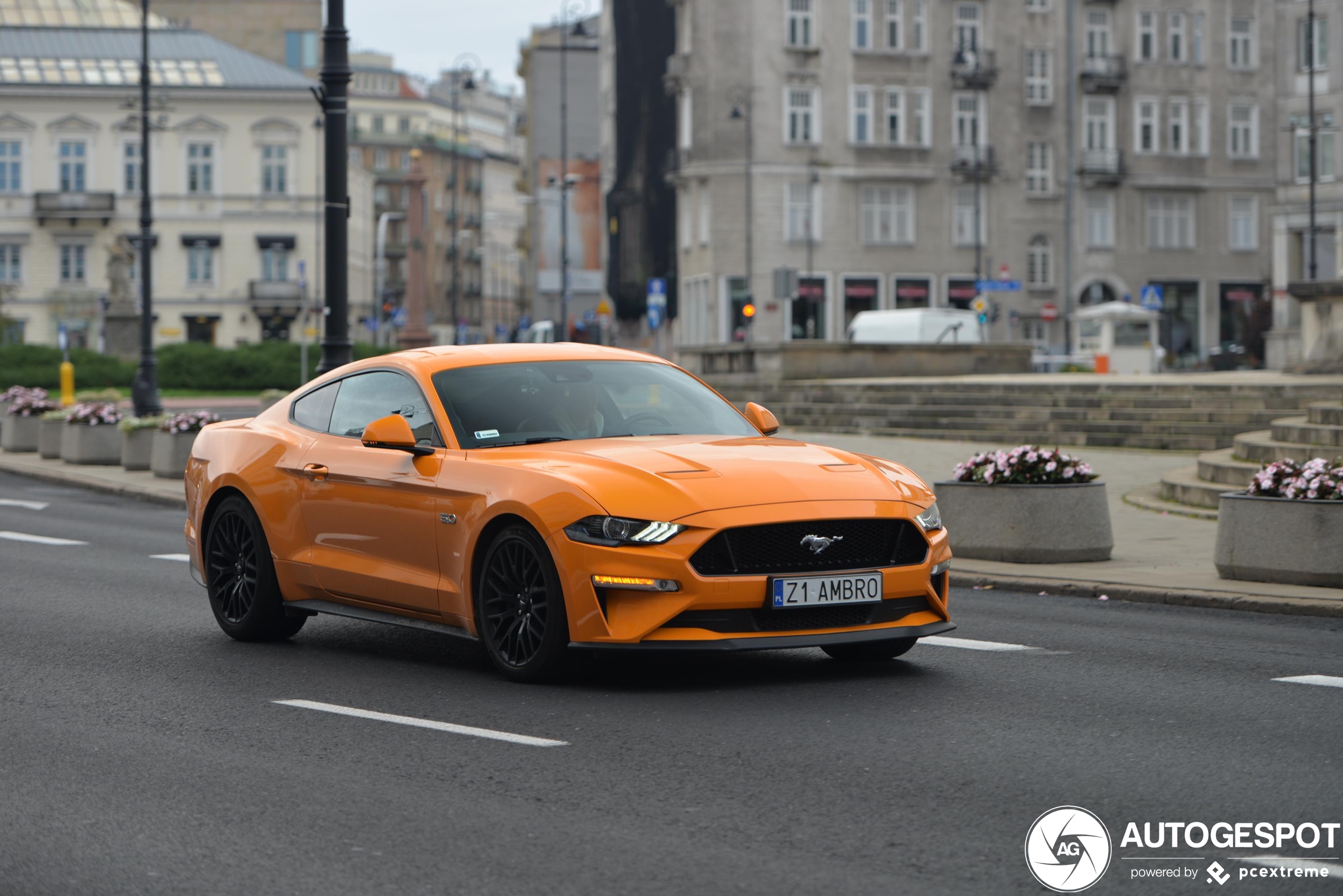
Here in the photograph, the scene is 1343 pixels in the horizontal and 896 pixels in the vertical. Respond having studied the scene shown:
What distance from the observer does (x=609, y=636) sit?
26.3ft

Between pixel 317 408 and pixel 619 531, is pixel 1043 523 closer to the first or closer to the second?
pixel 317 408

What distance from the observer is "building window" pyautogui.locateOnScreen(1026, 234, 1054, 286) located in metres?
78.8

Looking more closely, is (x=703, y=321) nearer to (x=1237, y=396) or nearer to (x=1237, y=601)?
(x=1237, y=396)

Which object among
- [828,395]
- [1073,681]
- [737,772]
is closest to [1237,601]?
[1073,681]

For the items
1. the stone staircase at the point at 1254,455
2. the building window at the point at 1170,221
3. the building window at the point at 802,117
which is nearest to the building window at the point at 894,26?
the building window at the point at 802,117

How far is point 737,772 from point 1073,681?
2.59m

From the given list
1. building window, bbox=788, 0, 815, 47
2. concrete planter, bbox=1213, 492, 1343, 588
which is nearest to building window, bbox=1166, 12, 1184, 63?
building window, bbox=788, 0, 815, 47

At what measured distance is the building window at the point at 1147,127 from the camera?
8000cm

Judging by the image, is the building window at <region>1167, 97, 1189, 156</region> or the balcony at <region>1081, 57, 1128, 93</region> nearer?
the balcony at <region>1081, 57, 1128, 93</region>

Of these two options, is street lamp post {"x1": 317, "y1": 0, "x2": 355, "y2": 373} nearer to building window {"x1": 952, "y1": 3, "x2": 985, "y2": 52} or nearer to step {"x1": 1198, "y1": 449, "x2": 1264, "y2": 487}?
step {"x1": 1198, "y1": 449, "x2": 1264, "y2": 487}

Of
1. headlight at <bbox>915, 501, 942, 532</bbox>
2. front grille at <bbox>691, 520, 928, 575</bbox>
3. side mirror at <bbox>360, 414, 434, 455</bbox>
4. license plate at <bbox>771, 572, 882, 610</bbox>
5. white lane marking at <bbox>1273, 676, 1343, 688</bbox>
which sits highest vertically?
side mirror at <bbox>360, 414, 434, 455</bbox>

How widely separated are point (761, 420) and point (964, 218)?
230 feet

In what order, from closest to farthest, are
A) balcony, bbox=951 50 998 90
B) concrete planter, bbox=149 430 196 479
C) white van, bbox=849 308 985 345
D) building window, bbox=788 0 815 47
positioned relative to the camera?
concrete planter, bbox=149 430 196 479, white van, bbox=849 308 985 345, building window, bbox=788 0 815 47, balcony, bbox=951 50 998 90

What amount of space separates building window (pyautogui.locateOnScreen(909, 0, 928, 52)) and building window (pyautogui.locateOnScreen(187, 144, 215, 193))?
37.0m
